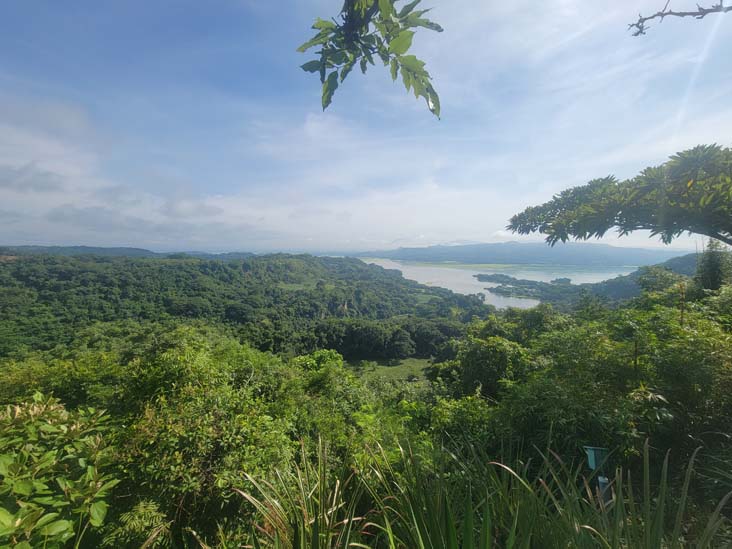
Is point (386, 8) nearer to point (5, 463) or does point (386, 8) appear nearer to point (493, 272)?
point (5, 463)

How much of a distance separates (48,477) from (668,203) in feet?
13.3

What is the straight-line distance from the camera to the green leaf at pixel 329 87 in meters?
1.02

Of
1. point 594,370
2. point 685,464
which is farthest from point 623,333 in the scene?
point 685,464

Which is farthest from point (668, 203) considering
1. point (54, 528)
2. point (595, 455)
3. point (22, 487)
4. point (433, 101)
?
point (22, 487)

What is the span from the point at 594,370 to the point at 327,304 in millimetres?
67989

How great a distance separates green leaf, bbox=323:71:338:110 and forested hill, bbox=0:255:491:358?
37.9 meters

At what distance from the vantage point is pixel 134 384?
9.85 ft

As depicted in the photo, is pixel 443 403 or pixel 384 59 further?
pixel 443 403

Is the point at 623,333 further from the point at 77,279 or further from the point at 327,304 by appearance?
the point at 77,279

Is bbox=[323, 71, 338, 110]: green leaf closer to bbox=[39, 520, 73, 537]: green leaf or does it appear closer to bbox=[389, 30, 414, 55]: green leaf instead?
bbox=[389, 30, 414, 55]: green leaf

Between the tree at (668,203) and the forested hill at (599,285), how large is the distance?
7881 mm

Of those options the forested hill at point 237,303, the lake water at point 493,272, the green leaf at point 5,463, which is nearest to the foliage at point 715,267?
the green leaf at point 5,463

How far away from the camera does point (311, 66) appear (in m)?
0.98

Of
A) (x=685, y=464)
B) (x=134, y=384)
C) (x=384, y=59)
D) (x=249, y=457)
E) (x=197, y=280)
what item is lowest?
(x=197, y=280)
